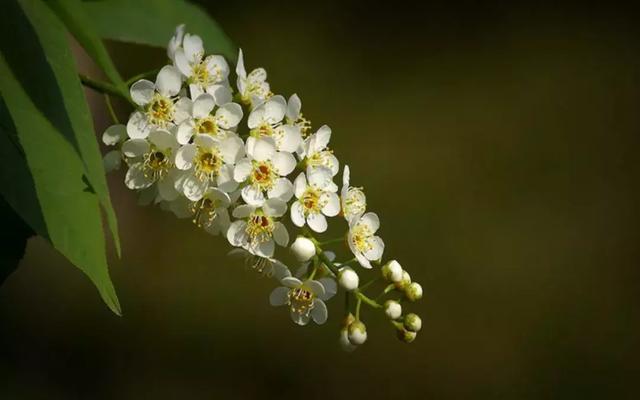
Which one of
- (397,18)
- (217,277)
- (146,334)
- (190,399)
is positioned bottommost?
(190,399)

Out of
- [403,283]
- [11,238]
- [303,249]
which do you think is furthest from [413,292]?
[11,238]

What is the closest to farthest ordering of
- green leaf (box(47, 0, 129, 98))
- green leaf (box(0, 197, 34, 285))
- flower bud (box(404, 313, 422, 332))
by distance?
1. green leaf (box(47, 0, 129, 98))
2. green leaf (box(0, 197, 34, 285))
3. flower bud (box(404, 313, 422, 332))

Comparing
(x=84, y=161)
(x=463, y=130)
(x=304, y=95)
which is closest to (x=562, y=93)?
(x=463, y=130)

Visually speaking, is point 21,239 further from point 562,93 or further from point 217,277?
point 562,93

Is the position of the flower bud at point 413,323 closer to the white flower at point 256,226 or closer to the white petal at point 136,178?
the white flower at point 256,226


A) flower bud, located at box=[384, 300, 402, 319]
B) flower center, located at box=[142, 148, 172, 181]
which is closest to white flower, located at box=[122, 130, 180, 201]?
flower center, located at box=[142, 148, 172, 181]

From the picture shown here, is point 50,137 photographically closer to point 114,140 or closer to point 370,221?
point 114,140

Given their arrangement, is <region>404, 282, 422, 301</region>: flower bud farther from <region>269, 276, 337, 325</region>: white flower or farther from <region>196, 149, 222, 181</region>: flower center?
<region>196, 149, 222, 181</region>: flower center
